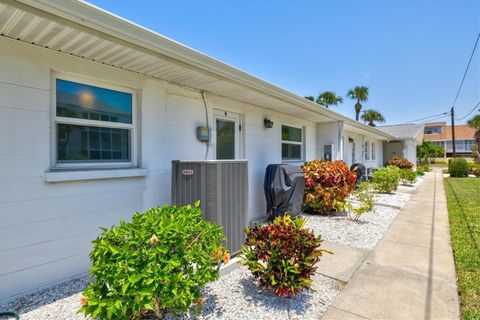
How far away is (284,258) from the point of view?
99.9 inches

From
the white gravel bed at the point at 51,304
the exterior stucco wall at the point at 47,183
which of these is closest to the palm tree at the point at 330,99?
the exterior stucco wall at the point at 47,183

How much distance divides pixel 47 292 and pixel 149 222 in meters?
1.77

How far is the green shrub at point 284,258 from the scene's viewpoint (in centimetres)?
248

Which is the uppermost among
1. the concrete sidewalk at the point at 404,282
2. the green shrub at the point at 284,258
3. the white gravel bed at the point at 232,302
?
the green shrub at the point at 284,258

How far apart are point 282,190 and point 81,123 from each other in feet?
12.4

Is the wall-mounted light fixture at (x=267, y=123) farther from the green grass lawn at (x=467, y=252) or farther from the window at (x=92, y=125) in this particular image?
the green grass lawn at (x=467, y=252)

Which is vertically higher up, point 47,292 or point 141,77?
point 141,77

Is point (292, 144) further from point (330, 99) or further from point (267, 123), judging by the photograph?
point (330, 99)

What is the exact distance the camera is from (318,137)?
8.69 m

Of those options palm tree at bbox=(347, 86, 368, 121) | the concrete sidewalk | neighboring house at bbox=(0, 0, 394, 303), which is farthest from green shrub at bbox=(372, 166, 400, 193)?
palm tree at bbox=(347, 86, 368, 121)

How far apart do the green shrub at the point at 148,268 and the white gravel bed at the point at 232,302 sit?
1.52ft

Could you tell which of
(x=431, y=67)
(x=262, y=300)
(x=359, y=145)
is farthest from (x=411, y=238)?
(x=431, y=67)

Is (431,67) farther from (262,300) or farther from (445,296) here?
(262,300)

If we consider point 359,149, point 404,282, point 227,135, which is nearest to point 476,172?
point 359,149
